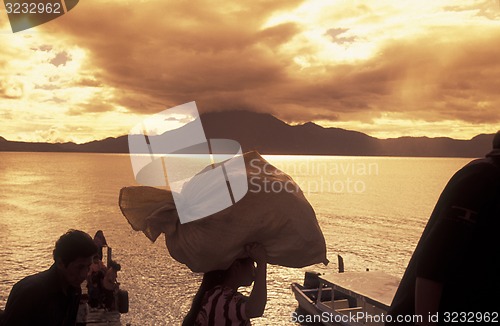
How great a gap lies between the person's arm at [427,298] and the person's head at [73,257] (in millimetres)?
3177

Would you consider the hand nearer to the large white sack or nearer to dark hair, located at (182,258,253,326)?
the large white sack

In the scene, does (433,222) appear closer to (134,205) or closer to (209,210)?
(209,210)

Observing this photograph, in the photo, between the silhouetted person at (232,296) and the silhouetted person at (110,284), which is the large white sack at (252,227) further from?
the silhouetted person at (110,284)

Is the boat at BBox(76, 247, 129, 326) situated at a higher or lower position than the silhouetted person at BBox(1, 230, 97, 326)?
lower

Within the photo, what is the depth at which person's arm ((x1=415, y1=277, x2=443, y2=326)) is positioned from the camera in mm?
2229

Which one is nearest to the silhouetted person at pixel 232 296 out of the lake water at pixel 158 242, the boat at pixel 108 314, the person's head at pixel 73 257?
the person's head at pixel 73 257

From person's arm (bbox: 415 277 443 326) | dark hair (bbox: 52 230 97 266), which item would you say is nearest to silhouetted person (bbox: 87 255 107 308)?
dark hair (bbox: 52 230 97 266)

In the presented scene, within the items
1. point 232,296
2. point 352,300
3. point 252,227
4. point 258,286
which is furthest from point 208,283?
point 352,300

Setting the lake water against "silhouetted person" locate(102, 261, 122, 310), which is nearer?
"silhouetted person" locate(102, 261, 122, 310)

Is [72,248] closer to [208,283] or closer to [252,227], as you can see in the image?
[208,283]

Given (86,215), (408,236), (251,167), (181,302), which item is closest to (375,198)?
(408,236)

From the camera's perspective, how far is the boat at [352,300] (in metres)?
25.2

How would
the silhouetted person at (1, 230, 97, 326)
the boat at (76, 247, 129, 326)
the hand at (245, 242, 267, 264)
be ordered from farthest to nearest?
the boat at (76, 247, 129, 326) < the silhouetted person at (1, 230, 97, 326) < the hand at (245, 242, 267, 264)

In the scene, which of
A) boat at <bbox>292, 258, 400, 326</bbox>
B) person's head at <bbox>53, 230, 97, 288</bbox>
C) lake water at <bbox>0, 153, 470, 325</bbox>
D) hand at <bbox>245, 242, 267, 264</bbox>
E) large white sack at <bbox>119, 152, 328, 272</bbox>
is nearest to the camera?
large white sack at <bbox>119, 152, 328, 272</bbox>
